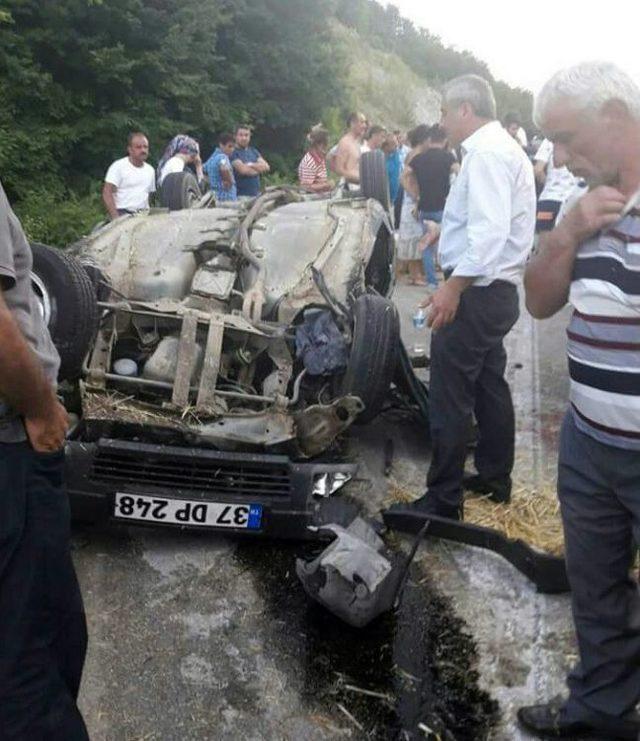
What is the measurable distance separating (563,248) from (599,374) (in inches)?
13.9

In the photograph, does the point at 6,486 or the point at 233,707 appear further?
the point at 233,707

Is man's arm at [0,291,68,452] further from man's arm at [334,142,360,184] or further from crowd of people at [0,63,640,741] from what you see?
man's arm at [334,142,360,184]

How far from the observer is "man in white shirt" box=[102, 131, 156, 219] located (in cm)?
821

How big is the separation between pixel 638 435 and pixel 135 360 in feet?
8.86

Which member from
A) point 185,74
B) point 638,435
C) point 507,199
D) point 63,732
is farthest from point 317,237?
point 185,74

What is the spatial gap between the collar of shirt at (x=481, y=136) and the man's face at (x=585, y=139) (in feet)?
4.65

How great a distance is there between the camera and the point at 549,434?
5.38 metres

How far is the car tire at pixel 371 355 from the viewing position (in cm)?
399

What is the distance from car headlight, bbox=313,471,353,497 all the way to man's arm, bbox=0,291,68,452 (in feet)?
6.19

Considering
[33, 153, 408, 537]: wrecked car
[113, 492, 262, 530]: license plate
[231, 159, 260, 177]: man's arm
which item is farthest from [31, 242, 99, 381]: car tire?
[231, 159, 260, 177]: man's arm

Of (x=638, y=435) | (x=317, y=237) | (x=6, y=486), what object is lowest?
(x=317, y=237)

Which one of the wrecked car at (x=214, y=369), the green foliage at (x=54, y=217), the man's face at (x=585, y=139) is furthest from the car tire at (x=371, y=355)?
the green foliage at (x=54, y=217)

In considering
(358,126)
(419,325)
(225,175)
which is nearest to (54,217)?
(225,175)

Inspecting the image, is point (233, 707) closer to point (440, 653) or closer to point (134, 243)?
point (440, 653)
